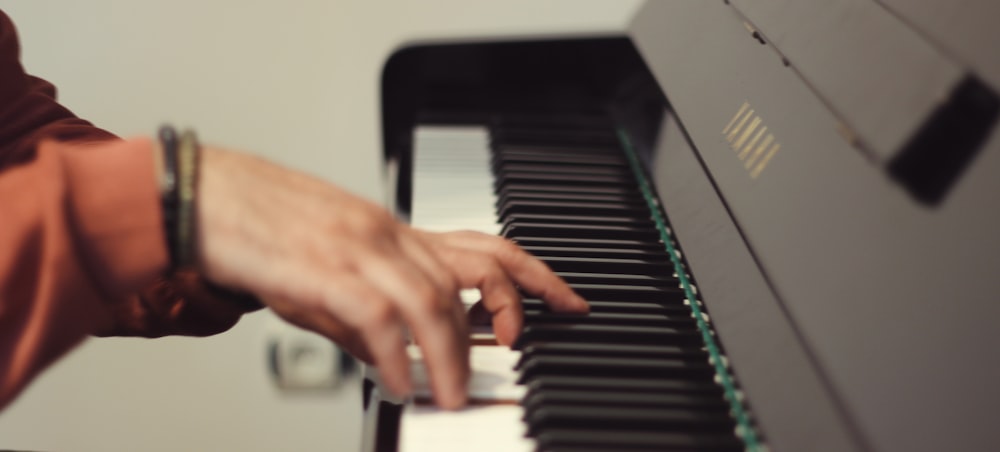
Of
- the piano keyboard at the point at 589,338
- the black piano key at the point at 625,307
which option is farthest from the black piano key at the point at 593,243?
the black piano key at the point at 625,307

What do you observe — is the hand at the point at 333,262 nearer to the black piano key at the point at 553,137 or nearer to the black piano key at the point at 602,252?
the black piano key at the point at 602,252

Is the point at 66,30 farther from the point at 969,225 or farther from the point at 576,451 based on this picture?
the point at 969,225

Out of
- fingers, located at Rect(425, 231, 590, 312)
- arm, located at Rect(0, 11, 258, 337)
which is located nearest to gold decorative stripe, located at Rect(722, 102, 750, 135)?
fingers, located at Rect(425, 231, 590, 312)

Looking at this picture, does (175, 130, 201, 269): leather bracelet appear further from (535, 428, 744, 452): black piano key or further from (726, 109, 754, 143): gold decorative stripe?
(726, 109, 754, 143): gold decorative stripe

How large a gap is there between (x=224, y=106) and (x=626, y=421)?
115cm

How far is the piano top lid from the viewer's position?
56 centimetres

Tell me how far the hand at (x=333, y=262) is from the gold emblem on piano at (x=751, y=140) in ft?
0.92

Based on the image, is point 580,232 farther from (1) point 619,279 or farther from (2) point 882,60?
(2) point 882,60

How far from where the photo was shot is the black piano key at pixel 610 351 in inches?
27.0

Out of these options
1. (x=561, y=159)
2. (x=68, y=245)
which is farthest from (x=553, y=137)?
(x=68, y=245)

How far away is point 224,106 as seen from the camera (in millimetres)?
1564

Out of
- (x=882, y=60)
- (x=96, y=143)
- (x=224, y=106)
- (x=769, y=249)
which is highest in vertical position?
(x=882, y=60)

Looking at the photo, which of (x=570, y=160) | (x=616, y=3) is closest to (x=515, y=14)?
(x=616, y=3)

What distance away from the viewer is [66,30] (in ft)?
4.84
